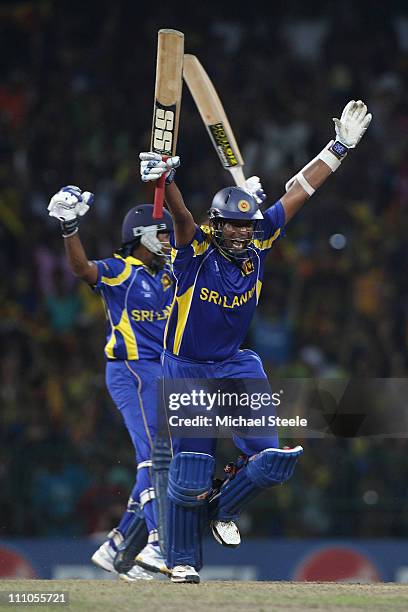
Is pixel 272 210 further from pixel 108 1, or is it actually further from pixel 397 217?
pixel 108 1

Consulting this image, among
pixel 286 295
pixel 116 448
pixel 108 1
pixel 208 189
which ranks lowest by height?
pixel 116 448

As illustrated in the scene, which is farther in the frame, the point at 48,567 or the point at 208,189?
the point at 208,189

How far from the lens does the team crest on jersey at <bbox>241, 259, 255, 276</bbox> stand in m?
7.18

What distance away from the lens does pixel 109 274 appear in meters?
8.34

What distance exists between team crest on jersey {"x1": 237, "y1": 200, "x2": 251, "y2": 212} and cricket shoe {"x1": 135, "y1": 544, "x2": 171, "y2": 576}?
2.18m

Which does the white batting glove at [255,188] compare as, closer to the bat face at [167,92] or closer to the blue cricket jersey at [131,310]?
the blue cricket jersey at [131,310]

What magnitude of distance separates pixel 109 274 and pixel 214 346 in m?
1.39

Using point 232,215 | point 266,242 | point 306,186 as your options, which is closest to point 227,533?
point 266,242

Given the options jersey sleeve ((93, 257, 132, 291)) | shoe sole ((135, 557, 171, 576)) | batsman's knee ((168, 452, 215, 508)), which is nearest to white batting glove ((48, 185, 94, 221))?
jersey sleeve ((93, 257, 132, 291))

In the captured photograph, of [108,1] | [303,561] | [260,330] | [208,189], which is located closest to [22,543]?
[303,561]

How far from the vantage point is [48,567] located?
10180mm

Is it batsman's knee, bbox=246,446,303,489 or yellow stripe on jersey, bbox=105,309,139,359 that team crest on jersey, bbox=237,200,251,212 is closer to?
→ batsman's knee, bbox=246,446,303,489

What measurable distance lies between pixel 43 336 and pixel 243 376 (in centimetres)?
549

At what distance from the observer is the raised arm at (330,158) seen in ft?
24.8
